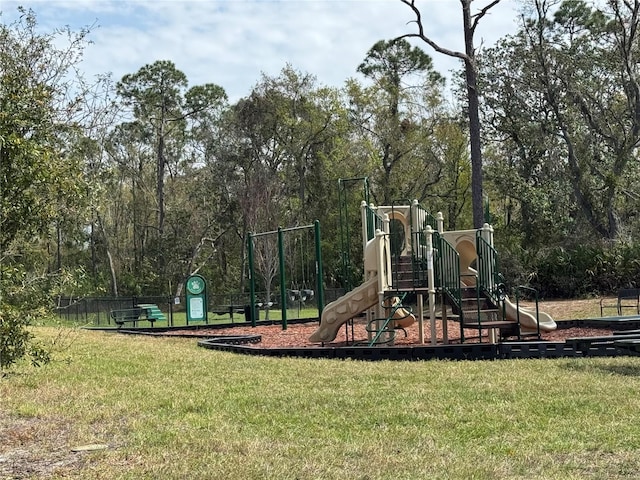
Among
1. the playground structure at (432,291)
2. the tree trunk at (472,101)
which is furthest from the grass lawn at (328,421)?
the tree trunk at (472,101)

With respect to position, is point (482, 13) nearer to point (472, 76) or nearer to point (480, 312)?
point (472, 76)

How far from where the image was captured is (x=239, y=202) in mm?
45750

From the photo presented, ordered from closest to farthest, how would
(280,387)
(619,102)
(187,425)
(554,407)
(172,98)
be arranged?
(187,425) → (554,407) → (280,387) → (619,102) → (172,98)

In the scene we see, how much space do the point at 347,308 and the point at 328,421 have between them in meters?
7.69

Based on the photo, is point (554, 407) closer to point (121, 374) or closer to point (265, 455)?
point (265, 455)

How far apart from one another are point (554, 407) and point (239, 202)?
39453mm

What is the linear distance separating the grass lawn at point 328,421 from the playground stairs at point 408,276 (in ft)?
10.9

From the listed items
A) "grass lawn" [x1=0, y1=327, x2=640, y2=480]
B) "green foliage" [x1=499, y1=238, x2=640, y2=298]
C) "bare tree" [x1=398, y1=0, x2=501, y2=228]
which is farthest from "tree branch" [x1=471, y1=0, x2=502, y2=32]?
"grass lawn" [x1=0, y1=327, x2=640, y2=480]

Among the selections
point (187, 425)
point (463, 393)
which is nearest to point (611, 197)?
point (463, 393)

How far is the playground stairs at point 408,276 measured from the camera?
14.1 metres

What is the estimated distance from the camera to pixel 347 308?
47.2 ft

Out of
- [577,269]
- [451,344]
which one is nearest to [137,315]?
[451,344]

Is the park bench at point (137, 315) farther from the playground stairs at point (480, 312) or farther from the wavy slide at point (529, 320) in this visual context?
the wavy slide at point (529, 320)

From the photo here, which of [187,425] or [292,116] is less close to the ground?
[292,116]
